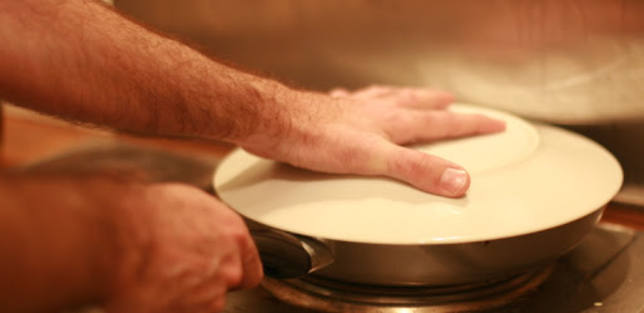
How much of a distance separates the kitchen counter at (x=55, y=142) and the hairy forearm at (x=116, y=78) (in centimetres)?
33

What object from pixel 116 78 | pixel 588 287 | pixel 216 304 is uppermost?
pixel 116 78

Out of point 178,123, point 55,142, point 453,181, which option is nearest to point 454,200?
point 453,181

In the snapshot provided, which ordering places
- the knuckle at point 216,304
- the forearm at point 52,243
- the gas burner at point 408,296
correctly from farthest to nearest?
1. the gas burner at point 408,296
2. the knuckle at point 216,304
3. the forearm at point 52,243

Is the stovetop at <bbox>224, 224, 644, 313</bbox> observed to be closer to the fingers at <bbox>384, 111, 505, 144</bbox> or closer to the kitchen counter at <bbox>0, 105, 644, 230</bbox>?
the fingers at <bbox>384, 111, 505, 144</bbox>

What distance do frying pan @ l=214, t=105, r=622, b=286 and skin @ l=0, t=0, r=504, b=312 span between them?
24 mm

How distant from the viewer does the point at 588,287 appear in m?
0.60

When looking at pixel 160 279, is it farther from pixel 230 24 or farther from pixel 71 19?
pixel 230 24

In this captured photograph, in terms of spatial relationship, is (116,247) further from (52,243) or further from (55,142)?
(55,142)

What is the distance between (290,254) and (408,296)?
0.12 meters

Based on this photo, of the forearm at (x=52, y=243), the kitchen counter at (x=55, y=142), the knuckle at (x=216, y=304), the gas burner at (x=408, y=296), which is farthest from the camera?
the kitchen counter at (x=55, y=142)

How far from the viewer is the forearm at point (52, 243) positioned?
0.33 m

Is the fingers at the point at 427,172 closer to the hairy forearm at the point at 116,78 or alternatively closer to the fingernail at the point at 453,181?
the fingernail at the point at 453,181

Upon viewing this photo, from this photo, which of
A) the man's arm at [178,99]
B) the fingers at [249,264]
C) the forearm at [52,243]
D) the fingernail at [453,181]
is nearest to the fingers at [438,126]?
the man's arm at [178,99]

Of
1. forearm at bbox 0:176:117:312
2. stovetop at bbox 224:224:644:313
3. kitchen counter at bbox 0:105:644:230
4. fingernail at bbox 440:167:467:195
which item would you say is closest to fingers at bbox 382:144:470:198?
fingernail at bbox 440:167:467:195
